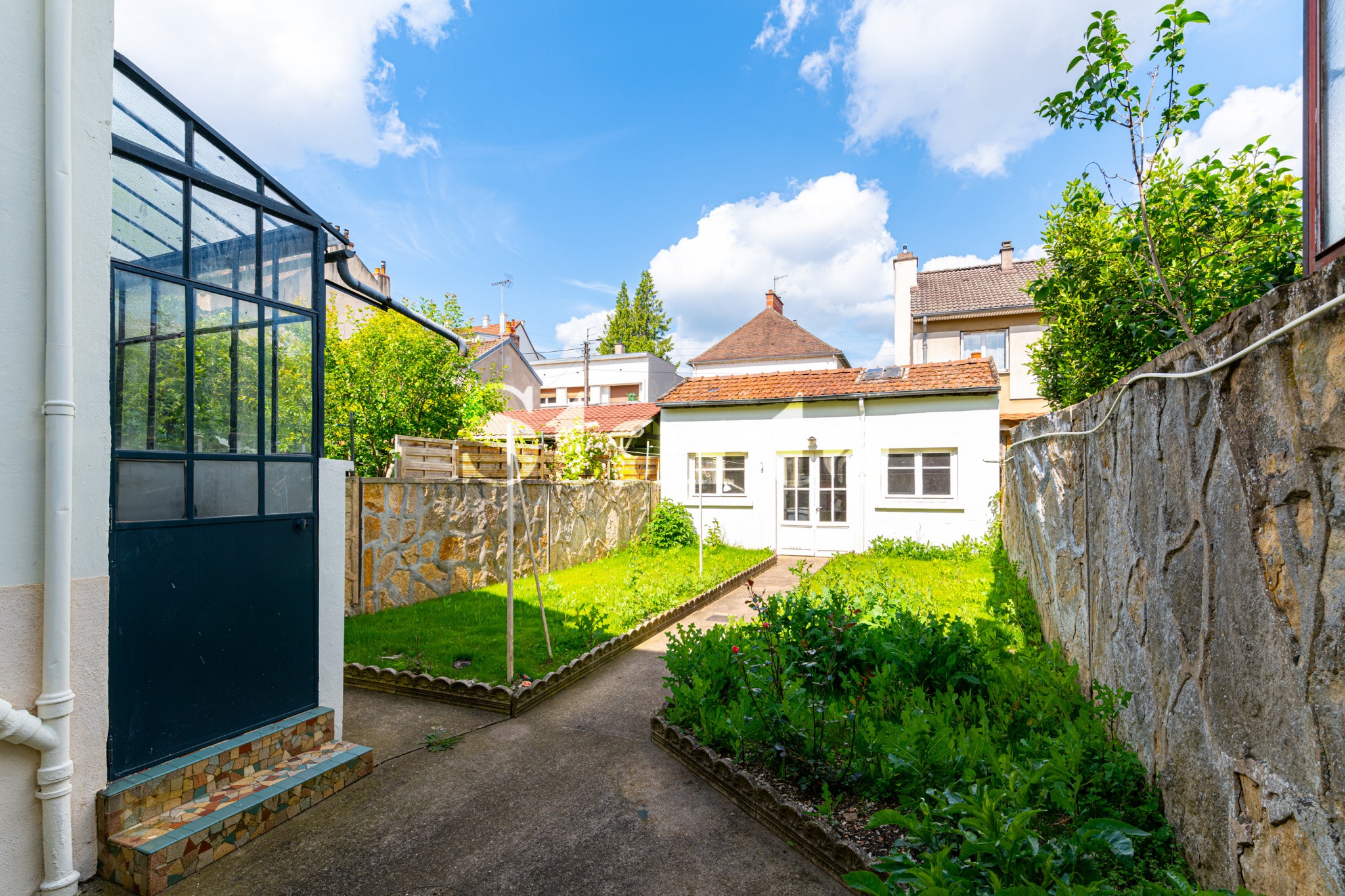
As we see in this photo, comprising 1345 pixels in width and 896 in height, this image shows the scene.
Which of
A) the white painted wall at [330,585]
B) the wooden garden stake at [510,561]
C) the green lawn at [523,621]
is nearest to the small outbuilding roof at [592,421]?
the green lawn at [523,621]

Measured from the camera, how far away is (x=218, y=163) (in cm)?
389

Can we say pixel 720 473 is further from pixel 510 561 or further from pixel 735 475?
pixel 510 561

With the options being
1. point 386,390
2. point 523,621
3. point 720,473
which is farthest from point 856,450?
point 386,390

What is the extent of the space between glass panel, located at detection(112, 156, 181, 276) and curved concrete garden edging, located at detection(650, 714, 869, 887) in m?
4.50

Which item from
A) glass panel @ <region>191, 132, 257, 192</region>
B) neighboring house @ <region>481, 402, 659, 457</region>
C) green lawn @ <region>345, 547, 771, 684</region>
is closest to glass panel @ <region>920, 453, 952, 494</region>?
green lawn @ <region>345, 547, 771, 684</region>

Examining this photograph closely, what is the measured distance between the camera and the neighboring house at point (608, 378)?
35.3 metres

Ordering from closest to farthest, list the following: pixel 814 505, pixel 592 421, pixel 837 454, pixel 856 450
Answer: pixel 856 450, pixel 837 454, pixel 814 505, pixel 592 421

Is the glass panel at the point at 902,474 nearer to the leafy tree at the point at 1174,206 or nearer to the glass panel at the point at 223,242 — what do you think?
the leafy tree at the point at 1174,206

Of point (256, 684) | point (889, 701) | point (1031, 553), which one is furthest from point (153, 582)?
point (1031, 553)

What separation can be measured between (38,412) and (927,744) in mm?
4820

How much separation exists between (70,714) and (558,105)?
10027mm

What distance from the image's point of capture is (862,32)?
7312mm

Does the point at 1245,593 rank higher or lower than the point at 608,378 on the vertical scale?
lower

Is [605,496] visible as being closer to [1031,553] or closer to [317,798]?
[1031,553]
